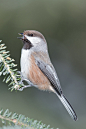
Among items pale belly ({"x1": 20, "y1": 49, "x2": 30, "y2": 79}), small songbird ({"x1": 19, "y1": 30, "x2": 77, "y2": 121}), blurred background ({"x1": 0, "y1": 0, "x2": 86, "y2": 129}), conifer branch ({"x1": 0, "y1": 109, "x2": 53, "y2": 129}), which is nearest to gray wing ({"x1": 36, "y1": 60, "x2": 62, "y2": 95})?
small songbird ({"x1": 19, "y1": 30, "x2": 77, "y2": 121})

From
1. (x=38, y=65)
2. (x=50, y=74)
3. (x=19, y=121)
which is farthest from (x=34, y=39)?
(x=19, y=121)

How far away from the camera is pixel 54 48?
378cm

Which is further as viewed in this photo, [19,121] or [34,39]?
[34,39]

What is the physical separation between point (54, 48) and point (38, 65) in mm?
1668

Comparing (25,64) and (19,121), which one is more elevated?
(25,64)

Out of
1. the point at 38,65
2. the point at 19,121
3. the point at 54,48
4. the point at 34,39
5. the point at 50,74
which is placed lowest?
the point at 19,121

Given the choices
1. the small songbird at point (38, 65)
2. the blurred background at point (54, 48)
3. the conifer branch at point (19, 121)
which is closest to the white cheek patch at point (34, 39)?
the small songbird at point (38, 65)

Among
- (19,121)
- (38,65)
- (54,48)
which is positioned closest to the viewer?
(19,121)

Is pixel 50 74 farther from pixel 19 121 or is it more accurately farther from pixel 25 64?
pixel 19 121

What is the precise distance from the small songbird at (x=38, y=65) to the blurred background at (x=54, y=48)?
33.2 inches

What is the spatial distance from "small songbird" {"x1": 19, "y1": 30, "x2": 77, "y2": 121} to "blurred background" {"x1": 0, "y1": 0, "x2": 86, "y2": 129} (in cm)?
84

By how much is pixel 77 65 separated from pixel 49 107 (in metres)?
1.09

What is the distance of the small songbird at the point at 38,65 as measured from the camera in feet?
6.92

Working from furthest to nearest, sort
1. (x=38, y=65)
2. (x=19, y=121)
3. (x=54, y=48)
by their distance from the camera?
(x=54, y=48), (x=38, y=65), (x=19, y=121)
